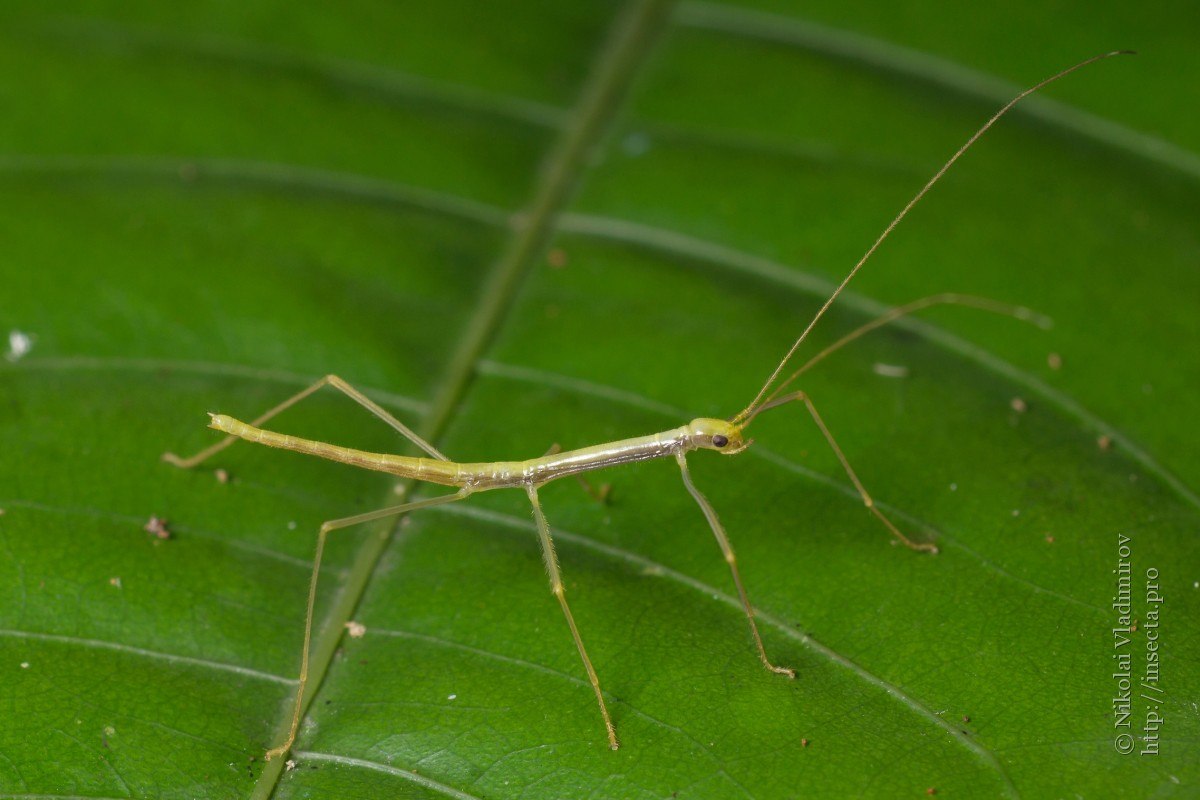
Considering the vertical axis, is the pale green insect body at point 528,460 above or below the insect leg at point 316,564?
above

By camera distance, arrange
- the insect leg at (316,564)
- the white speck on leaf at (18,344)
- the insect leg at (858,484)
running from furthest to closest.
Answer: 1. the white speck on leaf at (18,344)
2. the insect leg at (858,484)
3. the insect leg at (316,564)

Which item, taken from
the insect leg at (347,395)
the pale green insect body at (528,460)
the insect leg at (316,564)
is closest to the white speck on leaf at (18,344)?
the insect leg at (347,395)

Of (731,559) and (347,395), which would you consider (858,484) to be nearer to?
(731,559)

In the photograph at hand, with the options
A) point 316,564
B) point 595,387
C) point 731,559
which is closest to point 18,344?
point 316,564

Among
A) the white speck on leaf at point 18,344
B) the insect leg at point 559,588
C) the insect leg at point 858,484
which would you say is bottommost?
the white speck on leaf at point 18,344

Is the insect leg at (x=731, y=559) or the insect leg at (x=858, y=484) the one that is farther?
the insect leg at (x=858, y=484)

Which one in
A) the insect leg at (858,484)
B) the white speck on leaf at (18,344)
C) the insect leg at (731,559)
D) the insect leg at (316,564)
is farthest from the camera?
the white speck on leaf at (18,344)

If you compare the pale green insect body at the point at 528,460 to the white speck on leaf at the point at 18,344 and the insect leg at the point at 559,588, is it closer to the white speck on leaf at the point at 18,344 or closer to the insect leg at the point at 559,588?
the insect leg at the point at 559,588

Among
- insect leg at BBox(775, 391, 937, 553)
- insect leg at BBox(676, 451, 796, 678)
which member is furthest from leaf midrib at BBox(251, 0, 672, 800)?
insect leg at BBox(775, 391, 937, 553)
